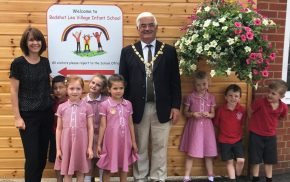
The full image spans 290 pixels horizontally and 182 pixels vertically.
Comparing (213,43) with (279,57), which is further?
(279,57)

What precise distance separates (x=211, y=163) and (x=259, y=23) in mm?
2047

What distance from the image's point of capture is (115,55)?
486 centimetres

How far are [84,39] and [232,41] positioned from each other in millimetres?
1934

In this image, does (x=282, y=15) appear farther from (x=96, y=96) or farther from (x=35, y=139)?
(x=35, y=139)

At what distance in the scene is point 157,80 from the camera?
14.8 ft

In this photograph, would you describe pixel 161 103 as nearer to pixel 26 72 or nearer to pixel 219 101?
pixel 219 101

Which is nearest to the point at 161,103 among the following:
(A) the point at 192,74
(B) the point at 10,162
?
(A) the point at 192,74

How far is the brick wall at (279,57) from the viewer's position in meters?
5.11

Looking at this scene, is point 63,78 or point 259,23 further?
point 63,78

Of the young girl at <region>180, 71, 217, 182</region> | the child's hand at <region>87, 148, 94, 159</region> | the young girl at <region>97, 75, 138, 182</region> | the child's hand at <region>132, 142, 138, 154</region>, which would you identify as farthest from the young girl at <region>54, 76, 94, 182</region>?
the young girl at <region>180, 71, 217, 182</region>

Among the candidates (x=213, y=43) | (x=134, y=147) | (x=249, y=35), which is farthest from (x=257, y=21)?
(x=134, y=147)

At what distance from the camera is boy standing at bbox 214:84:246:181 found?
4910mm

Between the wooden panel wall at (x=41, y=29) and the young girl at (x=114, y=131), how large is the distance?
928 mm

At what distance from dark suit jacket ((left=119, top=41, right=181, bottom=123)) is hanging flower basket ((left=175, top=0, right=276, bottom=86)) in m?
0.33
